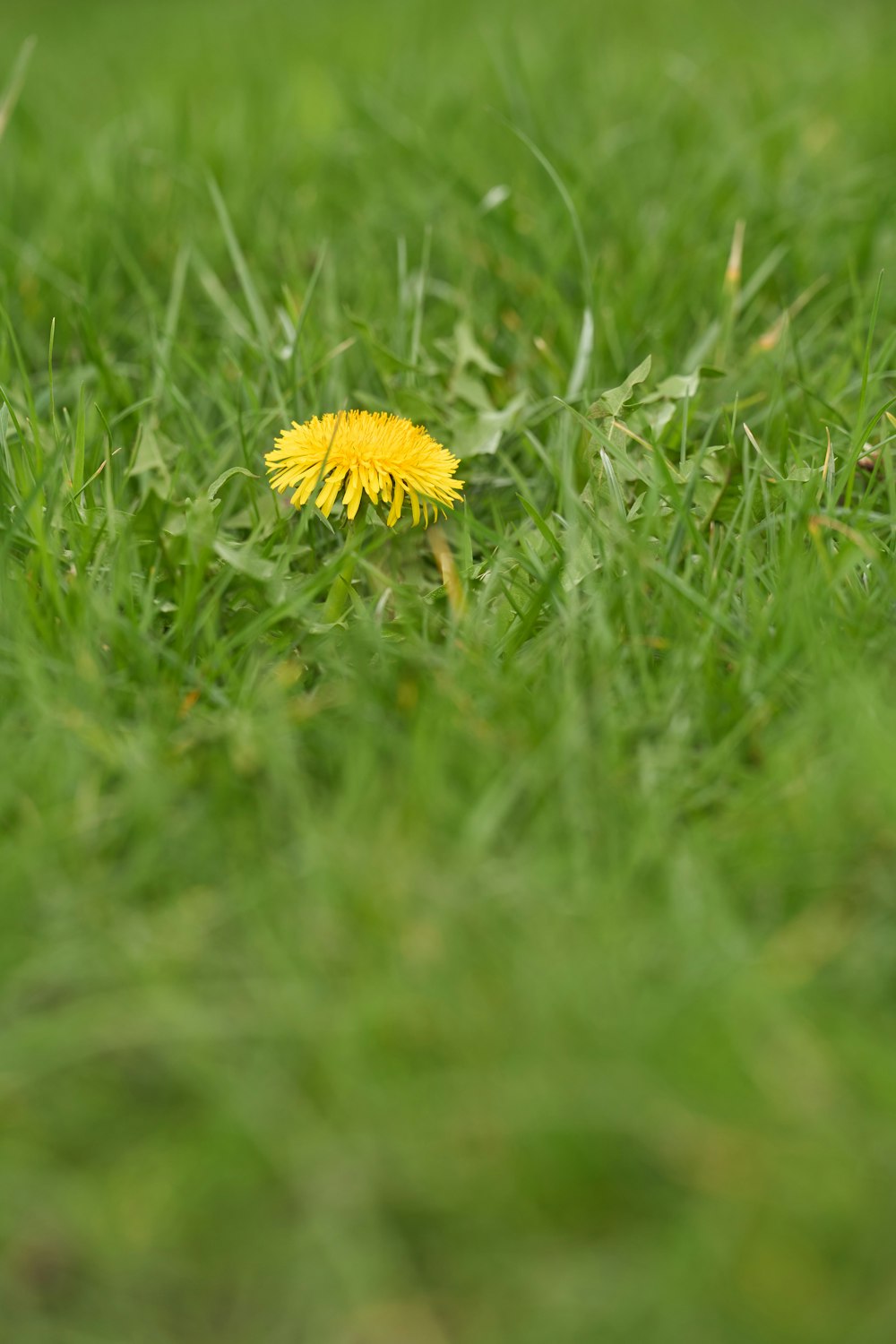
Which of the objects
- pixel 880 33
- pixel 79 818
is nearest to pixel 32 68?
pixel 880 33

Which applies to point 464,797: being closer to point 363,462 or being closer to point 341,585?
point 341,585

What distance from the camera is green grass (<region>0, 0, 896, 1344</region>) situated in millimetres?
855

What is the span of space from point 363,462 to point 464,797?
1.53 feet

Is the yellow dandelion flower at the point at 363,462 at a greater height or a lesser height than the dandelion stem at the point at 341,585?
greater

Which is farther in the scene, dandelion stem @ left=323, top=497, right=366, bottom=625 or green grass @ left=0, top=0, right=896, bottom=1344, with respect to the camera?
dandelion stem @ left=323, top=497, right=366, bottom=625

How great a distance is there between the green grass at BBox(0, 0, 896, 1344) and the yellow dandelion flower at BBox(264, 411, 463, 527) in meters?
0.06

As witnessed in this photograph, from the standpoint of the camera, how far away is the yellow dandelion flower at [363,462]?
142cm

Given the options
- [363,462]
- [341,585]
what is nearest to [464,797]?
[341,585]

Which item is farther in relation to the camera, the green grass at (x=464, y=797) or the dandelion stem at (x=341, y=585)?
the dandelion stem at (x=341, y=585)

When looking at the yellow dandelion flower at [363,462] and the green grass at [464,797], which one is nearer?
the green grass at [464,797]

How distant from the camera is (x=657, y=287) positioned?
204 cm

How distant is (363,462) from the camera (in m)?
1.43

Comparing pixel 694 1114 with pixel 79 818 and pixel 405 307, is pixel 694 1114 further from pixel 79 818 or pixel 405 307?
pixel 405 307

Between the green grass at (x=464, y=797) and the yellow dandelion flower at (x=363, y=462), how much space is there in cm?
6
